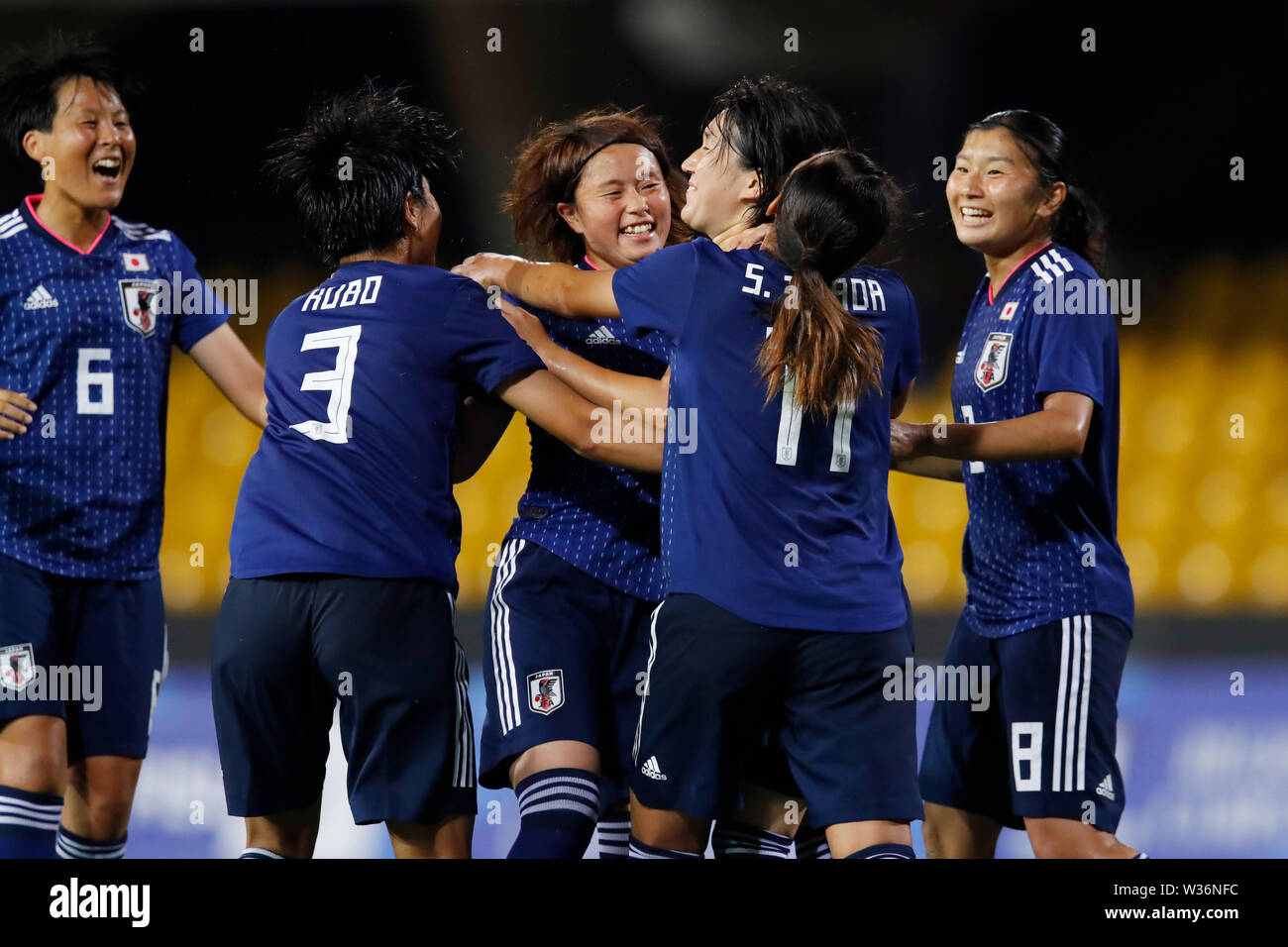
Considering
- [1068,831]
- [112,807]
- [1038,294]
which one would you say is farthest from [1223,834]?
[112,807]

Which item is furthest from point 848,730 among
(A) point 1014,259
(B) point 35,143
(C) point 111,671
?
(B) point 35,143

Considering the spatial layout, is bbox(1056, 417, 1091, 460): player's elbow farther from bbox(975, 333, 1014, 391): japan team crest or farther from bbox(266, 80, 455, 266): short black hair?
bbox(266, 80, 455, 266): short black hair

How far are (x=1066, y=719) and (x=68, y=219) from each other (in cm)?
286

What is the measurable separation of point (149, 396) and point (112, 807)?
1082 mm

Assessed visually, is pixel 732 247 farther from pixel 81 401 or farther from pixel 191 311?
pixel 81 401

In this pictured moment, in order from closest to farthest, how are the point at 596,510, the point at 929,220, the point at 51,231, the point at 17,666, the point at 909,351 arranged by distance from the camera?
the point at 909,351, the point at 596,510, the point at 17,666, the point at 51,231, the point at 929,220

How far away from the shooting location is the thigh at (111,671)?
3.65 meters

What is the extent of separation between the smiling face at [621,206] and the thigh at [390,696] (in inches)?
42.3

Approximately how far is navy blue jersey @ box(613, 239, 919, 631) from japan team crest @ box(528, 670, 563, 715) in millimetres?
443

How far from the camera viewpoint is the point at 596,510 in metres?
3.38

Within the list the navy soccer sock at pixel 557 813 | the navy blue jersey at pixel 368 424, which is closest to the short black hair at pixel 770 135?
the navy blue jersey at pixel 368 424

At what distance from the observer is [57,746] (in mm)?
3506

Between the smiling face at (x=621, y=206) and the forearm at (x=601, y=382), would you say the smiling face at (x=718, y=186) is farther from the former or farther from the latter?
the forearm at (x=601, y=382)
